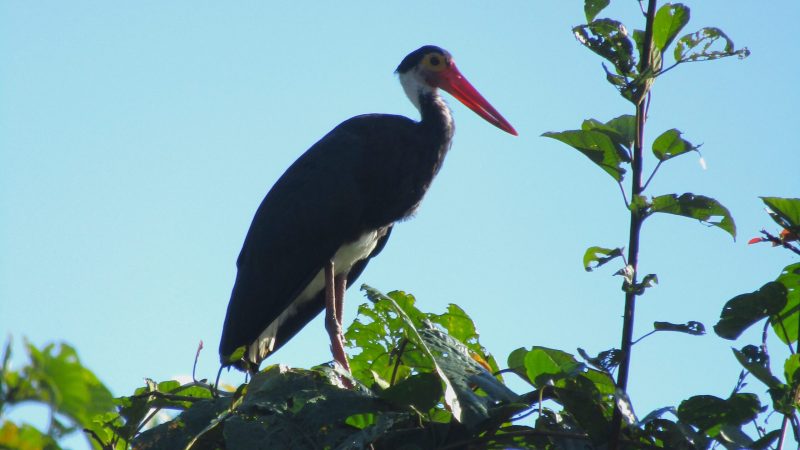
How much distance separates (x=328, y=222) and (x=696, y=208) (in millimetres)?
3054

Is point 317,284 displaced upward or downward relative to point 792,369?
upward

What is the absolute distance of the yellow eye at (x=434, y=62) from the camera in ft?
20.9

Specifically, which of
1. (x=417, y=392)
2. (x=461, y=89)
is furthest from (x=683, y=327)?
(x=461, y=89)

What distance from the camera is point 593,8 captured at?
2.64 metres

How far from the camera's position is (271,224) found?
18.4 ft

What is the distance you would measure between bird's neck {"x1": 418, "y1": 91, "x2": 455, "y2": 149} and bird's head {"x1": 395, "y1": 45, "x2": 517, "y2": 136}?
0.12 m

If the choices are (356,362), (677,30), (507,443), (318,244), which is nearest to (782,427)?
(507,443)

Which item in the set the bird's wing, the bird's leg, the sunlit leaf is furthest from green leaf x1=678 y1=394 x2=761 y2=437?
the bird's wing

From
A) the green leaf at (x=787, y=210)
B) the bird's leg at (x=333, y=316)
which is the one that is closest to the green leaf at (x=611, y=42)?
the green leaf at (x=787, y=210)

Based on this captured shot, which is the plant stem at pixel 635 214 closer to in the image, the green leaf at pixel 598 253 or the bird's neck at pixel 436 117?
the green leaf at pixel 598 253

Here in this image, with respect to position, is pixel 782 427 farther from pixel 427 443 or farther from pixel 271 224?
pixel 271 224

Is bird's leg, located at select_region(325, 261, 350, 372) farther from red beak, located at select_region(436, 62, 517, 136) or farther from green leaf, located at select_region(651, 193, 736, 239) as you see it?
green leaf, located at select_region(651, 193, 736, 239)

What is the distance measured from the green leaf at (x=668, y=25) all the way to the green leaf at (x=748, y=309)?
731 mm

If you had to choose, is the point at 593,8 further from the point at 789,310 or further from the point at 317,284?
the point at 317,284
